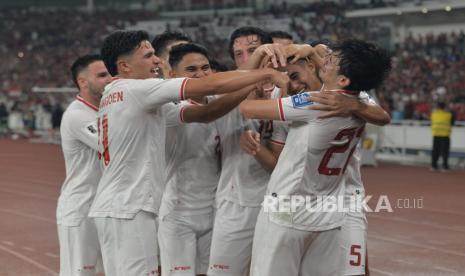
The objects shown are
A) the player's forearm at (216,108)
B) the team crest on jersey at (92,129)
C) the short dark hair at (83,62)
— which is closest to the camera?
the player's forearm at (216,108)

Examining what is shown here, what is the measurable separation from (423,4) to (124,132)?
2708 cm

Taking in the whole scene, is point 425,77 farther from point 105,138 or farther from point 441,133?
point 105,138

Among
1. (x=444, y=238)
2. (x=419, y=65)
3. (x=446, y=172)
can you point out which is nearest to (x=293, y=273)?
(x=444, y=238)

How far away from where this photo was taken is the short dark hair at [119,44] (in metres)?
4.85

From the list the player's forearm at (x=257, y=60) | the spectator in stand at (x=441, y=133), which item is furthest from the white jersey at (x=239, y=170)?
the spectator in stand at (x=441, y=133)

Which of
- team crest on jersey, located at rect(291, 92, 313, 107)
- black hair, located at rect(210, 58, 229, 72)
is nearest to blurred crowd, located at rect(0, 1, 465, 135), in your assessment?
black hair, located at rect(210, 58, 229, 72)

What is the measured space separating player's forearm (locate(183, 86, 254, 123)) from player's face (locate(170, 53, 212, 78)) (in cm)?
40

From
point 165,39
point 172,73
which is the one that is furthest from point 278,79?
point 165,39

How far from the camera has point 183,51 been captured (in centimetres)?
551

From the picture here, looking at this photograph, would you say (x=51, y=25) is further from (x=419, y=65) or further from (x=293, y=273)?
(x=293, y=273)

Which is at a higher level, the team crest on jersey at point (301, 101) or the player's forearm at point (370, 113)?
the team crest on jersey at point (301, 101)

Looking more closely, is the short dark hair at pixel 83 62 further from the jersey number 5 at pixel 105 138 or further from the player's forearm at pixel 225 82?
the player's forearm at pixel 225 82

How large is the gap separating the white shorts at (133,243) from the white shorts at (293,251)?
575 millimetres

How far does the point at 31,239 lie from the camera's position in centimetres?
1095
